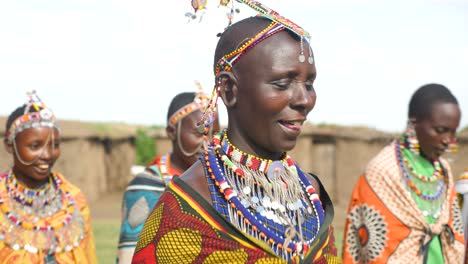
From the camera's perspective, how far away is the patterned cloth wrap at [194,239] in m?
2.91

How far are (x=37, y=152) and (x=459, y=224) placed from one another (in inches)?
146

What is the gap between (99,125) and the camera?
21.6m

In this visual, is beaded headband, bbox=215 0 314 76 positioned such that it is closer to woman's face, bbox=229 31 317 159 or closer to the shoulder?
woman's face, bbox=229 31 317 159

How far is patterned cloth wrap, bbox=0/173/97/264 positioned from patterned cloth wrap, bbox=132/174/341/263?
353 cm

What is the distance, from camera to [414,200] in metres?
6.79

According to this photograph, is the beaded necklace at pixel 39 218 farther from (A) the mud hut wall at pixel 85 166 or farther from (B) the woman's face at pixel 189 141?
(A) the mud hut wall at pixel 85 166

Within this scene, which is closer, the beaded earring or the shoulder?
the shoulder

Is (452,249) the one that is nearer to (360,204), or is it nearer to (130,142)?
(360,204)

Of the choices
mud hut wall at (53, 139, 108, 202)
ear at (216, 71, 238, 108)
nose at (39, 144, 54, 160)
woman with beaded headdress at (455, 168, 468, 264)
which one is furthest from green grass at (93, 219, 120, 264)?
ear at (216, 71, 238, 108)

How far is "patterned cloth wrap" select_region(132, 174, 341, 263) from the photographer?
9.55 feet

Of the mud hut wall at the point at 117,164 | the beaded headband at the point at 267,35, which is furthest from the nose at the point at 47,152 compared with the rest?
the mud hut wall at the point at 117,164

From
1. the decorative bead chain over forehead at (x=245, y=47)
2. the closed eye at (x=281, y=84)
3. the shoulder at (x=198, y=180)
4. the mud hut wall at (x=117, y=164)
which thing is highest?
the decorative bead chain over forehead at (x=245, y=47)

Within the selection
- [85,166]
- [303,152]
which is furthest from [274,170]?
[85,166]

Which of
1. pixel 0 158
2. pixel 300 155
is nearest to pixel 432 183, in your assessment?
pixel 0 158
